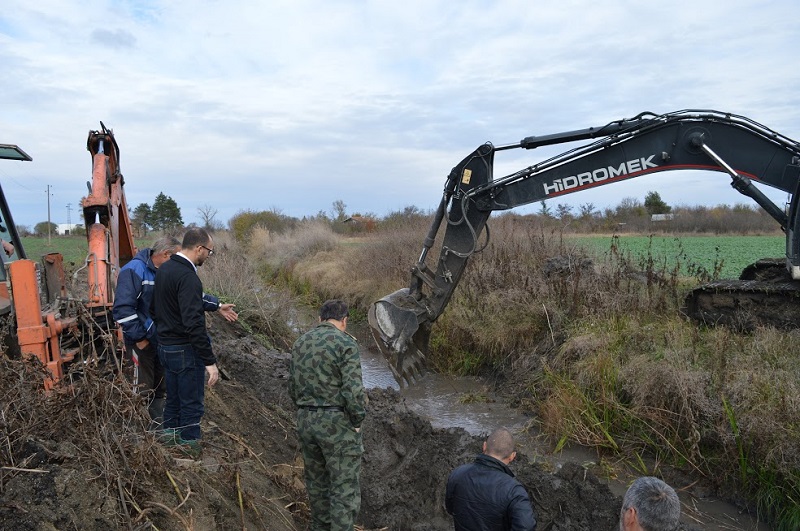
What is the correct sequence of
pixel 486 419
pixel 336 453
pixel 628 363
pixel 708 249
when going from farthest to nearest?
1. pixel 708 249
2. pixel 486 419
3. pixel 628 363
4. pixel 336 453

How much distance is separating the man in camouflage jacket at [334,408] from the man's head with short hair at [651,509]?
207cm

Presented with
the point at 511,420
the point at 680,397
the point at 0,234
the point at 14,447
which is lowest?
the point at 511,420

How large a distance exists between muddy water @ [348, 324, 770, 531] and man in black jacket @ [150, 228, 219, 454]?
4045mm

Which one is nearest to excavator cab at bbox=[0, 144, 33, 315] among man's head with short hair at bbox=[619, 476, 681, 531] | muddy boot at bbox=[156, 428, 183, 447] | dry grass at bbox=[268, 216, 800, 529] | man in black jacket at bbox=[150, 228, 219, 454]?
man in black jacket at bbox=[150, 228, 219, 454]

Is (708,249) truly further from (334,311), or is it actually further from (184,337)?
(184,337)

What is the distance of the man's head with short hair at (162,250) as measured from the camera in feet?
18.2

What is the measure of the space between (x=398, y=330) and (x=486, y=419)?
2535mm

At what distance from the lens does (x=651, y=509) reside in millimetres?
2633

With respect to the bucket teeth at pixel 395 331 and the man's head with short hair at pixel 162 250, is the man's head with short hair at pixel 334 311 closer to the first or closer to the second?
the man's head with short hair at pixel 162 250

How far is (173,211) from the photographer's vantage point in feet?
161

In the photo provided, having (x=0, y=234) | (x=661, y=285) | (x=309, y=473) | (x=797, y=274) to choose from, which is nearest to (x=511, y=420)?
(x=661, y=285)

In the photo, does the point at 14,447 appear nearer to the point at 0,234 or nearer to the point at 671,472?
the point at 0,234

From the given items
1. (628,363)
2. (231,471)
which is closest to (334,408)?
(231,471)

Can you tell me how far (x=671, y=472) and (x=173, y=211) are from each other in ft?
155
